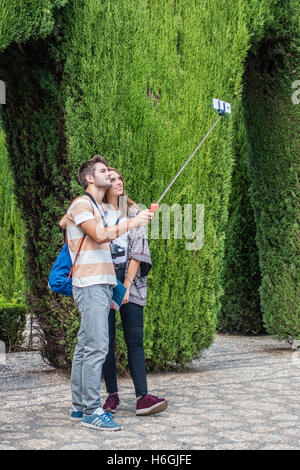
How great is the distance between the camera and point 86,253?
13.4 ft

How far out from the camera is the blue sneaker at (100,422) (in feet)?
13.1

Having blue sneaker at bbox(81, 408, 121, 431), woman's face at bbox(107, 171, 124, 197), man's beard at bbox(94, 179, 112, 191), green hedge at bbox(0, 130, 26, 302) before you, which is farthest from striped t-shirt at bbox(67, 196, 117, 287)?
→ green hedge at bbox(0, 130, 26, 302)

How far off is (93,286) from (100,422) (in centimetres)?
84

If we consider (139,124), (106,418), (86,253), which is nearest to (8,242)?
(139,124)

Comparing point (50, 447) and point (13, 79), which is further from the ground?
point (13, 79)

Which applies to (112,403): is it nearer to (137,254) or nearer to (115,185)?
(137,254)

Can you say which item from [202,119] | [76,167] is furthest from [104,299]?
[202,119]

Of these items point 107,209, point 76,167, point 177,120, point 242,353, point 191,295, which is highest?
point 177,120

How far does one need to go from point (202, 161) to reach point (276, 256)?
1.89 meters

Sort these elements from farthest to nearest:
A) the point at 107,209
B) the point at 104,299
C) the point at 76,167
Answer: the point at 76,167, the point at 107,209, the point at 104,299

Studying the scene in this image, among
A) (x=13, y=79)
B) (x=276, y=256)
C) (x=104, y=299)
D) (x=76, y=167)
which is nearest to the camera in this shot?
(x=104, y=299)

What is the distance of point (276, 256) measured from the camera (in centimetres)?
736

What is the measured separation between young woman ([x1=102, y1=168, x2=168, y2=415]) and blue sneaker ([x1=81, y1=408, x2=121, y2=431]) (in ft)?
1.34

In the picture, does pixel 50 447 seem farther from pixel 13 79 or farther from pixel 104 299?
pixel 13 79
